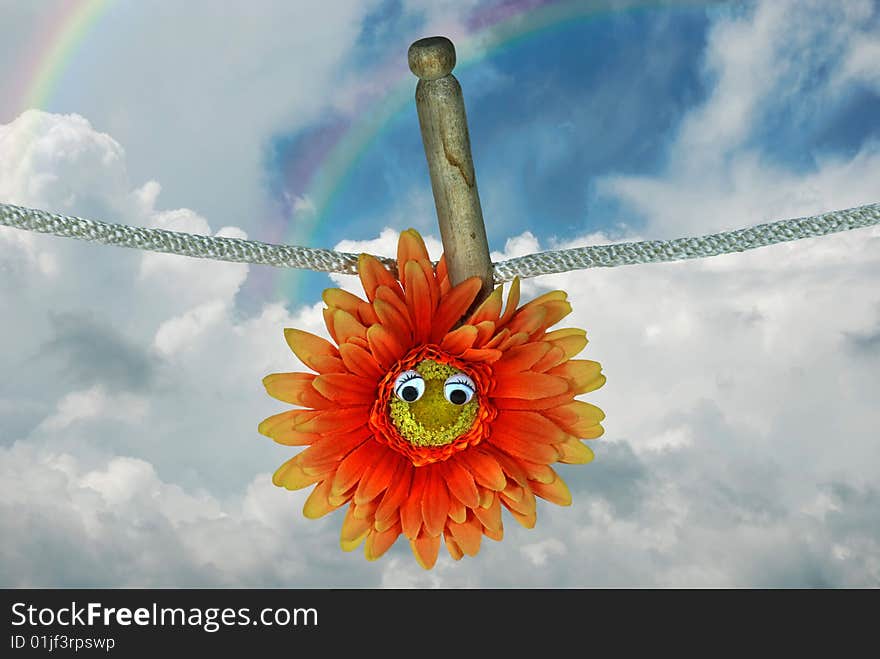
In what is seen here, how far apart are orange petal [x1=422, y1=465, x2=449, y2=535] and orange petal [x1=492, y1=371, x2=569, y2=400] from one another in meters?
0.10

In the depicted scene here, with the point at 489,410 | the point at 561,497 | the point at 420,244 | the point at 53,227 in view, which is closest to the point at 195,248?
the point at 53,227

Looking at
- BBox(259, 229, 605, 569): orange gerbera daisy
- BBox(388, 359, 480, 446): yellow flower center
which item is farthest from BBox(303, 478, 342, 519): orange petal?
BBox(388, 359, 480, 446): yellow flower center

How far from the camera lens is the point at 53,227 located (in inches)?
36.1

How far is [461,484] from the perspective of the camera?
84cm

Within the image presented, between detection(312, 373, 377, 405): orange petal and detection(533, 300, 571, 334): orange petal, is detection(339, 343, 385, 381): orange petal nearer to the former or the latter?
detection(312, 373, 377, 405): orange petal

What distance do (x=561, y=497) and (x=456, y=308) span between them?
0.22 m

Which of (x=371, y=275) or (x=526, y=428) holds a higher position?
(x=371, y=275)

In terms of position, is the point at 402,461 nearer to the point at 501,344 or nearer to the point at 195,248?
the point at 501,344

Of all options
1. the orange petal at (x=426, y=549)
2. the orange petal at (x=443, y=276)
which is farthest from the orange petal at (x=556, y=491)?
the orange petal at (x=443, y=276)

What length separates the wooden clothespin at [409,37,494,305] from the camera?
837mm

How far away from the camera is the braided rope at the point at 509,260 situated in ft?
3.01

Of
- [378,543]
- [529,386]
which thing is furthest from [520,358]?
[378,543]

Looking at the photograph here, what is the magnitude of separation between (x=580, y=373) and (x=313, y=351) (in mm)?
266

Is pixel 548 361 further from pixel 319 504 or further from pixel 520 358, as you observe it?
pixel 319 504
